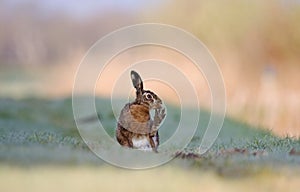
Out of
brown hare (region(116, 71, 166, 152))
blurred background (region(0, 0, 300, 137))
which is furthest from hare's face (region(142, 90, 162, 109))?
blurred background (region(0, 0, 300, 137))

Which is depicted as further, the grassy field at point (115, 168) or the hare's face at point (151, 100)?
the hare's face at point (151, 100)

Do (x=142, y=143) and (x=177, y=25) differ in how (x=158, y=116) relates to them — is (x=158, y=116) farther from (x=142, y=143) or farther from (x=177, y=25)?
(x=177, y=25)

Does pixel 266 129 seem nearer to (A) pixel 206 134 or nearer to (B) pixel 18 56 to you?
(A) pixel 206 134

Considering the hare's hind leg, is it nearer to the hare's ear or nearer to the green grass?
the green grass

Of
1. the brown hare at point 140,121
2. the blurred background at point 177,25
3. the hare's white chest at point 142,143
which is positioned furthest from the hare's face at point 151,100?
the blurred background at point 177,25

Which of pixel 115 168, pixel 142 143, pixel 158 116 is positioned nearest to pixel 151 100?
pixel 158 116

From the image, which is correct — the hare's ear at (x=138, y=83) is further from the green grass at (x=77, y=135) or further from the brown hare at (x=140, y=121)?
the green grass at (x=77, y=135)
